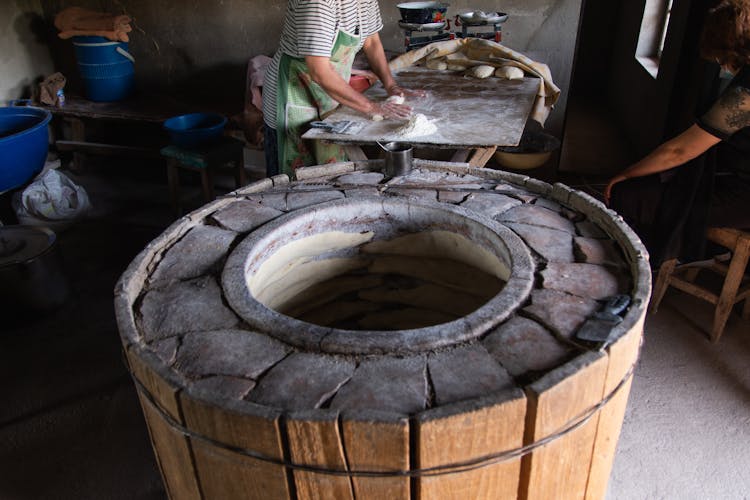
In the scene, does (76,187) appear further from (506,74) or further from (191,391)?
(191,391)

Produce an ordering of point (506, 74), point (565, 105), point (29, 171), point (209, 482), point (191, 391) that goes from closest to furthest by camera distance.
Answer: point (191, 391) → point (209, 482) → point (506, 74) → point (29, 171) → point (565, 105)

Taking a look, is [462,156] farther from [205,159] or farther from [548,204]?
[205,159]

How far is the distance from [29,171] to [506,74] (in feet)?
13.1

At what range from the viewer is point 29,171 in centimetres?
513

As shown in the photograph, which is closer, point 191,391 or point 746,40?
point 191,391

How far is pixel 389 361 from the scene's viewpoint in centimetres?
158

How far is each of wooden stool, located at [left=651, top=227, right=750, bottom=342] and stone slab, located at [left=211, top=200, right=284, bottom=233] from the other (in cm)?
253

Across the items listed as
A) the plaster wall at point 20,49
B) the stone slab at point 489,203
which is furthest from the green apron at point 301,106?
the plaster wall at point 20,49

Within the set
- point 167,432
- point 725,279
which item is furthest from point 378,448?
point 725,279

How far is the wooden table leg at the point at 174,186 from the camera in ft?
17.0

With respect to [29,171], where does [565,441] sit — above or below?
above

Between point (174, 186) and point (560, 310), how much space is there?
168 inches

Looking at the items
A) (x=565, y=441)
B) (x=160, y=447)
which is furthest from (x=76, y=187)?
(x=565, y=441)

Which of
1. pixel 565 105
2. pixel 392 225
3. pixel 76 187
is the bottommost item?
pixel 76 187
